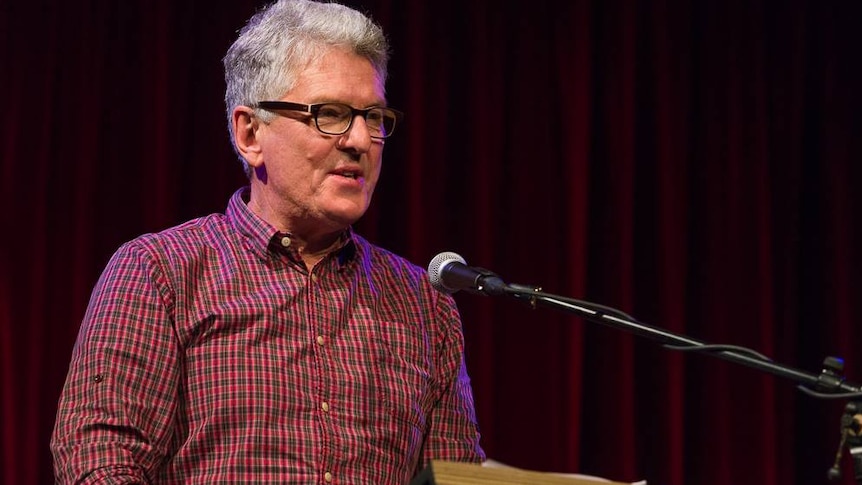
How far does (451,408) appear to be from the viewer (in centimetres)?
239

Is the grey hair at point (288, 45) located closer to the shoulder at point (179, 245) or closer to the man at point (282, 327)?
the man at point (282, 327)

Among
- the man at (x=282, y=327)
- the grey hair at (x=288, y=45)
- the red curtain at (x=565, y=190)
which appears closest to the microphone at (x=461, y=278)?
the man at (x=282, y=327)

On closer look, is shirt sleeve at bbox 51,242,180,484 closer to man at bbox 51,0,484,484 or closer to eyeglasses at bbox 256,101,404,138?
man at bbox 51,0,484,484

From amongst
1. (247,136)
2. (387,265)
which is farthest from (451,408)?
(247,136)

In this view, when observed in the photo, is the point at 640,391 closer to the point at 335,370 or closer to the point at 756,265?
the point at 756,265

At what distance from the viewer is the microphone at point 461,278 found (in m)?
1.79

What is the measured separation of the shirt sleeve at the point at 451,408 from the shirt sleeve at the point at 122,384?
2.01ft

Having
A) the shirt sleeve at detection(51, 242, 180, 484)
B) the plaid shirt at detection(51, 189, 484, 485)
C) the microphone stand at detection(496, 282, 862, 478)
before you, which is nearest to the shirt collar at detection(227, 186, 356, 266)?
the plaid shirt at detection(51, 189, 484, 485)

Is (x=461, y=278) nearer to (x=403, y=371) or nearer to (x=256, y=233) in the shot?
(x=403, y=371)

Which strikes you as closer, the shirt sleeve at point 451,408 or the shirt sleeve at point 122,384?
the shirt sleeve at point 122,384

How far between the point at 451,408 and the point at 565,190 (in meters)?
1.60

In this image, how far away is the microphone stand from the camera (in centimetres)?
142

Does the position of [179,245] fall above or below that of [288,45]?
below

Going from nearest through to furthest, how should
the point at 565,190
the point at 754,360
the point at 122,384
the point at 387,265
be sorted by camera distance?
the point at 754,360 → the point at 122,384 → the point at 387,265 → the point at 565,190
